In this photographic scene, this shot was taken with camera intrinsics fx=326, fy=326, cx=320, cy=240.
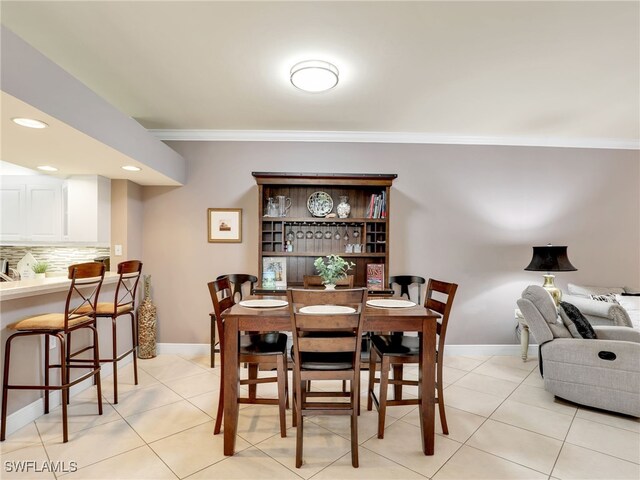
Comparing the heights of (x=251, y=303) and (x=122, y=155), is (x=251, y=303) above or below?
below

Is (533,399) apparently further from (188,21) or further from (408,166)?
(188,21)

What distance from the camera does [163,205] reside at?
3885 mm

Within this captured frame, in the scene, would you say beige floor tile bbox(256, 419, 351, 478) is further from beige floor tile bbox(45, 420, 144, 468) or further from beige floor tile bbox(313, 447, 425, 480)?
beige floor tile bbox(45, 420, 144, 468)

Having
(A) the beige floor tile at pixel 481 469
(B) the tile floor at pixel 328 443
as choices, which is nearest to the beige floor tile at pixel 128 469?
(B) the tile floor at pixel 328 443

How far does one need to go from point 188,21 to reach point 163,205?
239 cm

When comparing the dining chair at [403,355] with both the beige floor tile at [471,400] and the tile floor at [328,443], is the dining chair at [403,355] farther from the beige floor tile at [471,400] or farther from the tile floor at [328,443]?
the beige floor tile at [471,400]

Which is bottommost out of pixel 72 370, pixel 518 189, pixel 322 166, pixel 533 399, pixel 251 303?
pixel 533 399

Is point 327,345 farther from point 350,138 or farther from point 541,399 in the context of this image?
point 350,138

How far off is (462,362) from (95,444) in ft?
11.3

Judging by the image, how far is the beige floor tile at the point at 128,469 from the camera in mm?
1785

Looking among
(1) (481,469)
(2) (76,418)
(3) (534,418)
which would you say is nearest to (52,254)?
(2) (76,418)

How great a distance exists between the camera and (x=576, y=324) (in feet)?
9.16

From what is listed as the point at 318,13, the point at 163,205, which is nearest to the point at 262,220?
the point at 163,205

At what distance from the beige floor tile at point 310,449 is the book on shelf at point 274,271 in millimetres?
1671
